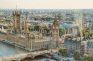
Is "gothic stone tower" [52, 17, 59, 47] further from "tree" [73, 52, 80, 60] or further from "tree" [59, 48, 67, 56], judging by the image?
"tree" [73, 52, 80, 60]

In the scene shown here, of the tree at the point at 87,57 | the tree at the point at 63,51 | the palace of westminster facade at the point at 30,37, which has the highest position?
the palace of westminster facade at the point at 30,37

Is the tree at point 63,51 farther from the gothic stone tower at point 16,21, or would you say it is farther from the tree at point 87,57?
the gothic stone tower at point 16,21

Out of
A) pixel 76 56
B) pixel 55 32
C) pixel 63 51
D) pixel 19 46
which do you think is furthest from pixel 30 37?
pixel 76 56

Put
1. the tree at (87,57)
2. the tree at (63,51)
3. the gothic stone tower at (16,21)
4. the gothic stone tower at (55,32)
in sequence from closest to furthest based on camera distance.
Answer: the tree at (87,57)
the tree at (63,51)
the gothic stone tower at (55,32)
the gothic stone tower at (16,21)

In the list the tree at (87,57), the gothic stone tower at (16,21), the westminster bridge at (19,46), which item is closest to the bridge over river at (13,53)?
the westminster bridge at (19,46)

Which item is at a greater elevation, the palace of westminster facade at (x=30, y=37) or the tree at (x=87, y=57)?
the palace of westminster facade at (x=30, y=37)

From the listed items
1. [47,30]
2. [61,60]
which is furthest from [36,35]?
[61,60]

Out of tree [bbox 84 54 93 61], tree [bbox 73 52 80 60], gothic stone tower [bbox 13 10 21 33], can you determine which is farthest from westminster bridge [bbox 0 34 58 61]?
tree [bbox 84 54 93 61]

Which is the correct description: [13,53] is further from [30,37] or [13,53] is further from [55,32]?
[55,32]
